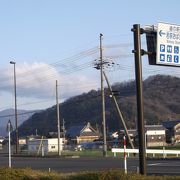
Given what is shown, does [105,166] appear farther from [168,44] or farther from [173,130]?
[173,130]

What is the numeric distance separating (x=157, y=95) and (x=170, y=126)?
88.7ft

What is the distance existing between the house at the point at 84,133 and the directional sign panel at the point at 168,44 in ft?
419

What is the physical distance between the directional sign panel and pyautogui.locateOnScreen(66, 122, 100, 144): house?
5032 inches

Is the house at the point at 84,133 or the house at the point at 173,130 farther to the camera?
the house at the point at 84,133

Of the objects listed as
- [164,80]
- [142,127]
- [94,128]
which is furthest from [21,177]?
[94,128]

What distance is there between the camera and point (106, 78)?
54.8 m

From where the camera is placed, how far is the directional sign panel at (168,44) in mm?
15695

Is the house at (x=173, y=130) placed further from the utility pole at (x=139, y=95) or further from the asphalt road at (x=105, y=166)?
the utility pole at (x=139, y=95)

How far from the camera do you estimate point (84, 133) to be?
146500 mm

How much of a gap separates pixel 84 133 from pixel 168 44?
131 meters

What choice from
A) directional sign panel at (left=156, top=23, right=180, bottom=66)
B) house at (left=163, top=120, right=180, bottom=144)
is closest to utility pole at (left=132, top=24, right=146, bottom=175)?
directional sign panel at (left=156, top=23, right=180, bottom=66)

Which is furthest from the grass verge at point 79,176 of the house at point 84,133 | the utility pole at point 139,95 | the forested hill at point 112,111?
the house at point 84,133

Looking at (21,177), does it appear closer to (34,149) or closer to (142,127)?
(142,127)

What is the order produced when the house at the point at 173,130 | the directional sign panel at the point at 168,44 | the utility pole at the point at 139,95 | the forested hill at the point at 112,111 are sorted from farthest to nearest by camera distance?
the forested hill at the point at 112,111 < the house at the point at 173,130 < the directional sign panel at the point at 168,44 < the utility pole at the point at 139,95
